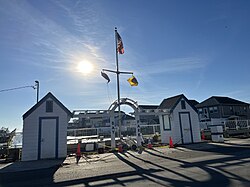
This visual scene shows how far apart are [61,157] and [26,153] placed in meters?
2.39

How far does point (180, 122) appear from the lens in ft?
62.0

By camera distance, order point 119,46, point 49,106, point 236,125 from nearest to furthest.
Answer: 1. point 49,106
2. point 119,46
3. point 236,125

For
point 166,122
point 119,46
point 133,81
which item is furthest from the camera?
point 166,122

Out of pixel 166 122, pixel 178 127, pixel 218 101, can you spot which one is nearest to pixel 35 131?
pixel 166 122

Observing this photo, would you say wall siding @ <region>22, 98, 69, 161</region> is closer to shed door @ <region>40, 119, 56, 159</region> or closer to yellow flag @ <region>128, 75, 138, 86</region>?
shed door @ <region>40, 119, 56, 159</region>

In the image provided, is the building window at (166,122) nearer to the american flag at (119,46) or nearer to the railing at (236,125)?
the american flag at (119,46)

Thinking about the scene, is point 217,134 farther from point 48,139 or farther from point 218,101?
point 218,101

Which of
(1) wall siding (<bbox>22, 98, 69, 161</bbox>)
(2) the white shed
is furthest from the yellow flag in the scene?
(1) wall siding (<bbox>22, 98, 69, 161</bbox>)

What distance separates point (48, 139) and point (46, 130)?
0.68m

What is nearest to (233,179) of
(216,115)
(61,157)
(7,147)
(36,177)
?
(36,177)

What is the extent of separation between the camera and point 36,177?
8031 millimetres

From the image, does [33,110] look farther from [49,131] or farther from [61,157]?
[61,157]

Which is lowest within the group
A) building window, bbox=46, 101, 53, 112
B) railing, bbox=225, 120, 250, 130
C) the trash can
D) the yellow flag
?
the trash can

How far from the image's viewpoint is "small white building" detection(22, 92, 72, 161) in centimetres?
1333
